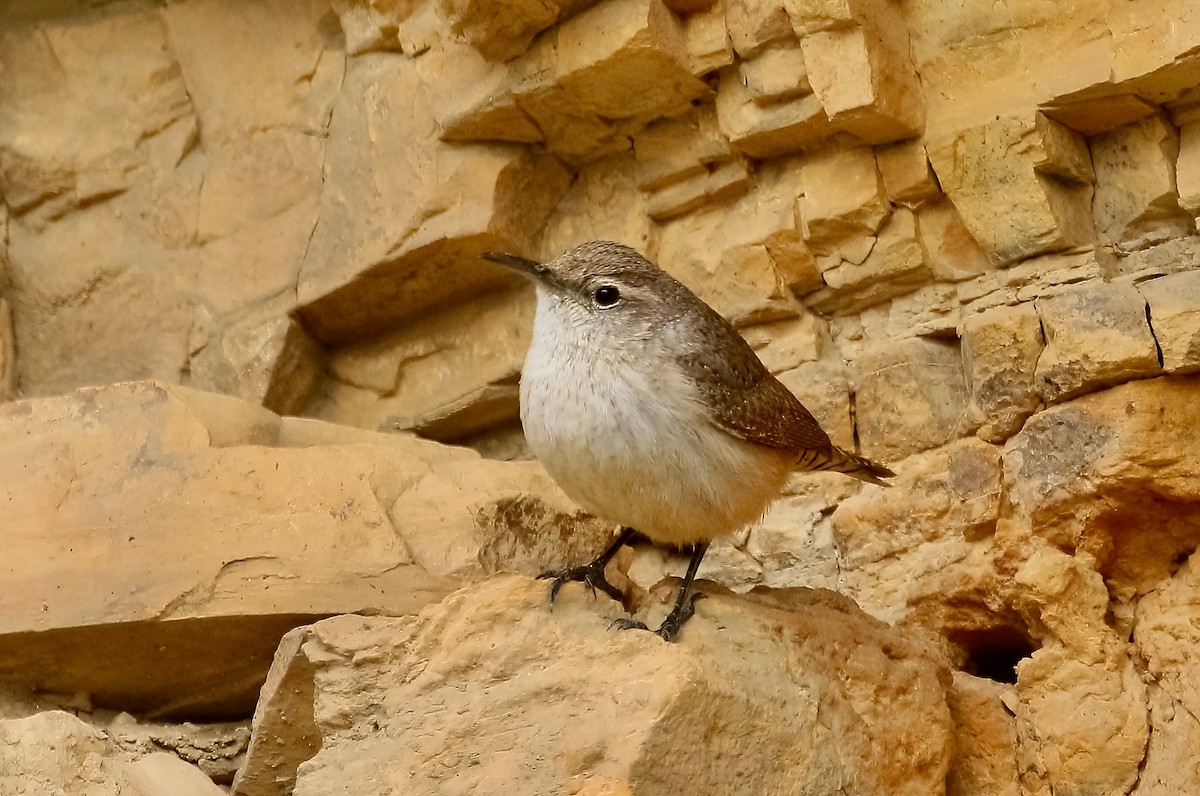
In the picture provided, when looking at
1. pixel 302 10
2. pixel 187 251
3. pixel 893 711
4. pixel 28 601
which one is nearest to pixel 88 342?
pixel 187 251

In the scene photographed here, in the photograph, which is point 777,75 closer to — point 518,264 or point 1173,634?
point 518,264

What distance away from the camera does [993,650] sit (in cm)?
530

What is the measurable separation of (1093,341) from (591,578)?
2.19 meters

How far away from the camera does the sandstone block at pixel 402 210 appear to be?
Answer: 643 centimetres

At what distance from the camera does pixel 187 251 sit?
715 cm

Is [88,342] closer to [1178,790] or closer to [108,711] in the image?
[108,711]

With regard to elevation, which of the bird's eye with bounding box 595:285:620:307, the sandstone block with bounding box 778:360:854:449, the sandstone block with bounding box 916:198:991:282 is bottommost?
the sandstone block with bounding box 778:360:854:449

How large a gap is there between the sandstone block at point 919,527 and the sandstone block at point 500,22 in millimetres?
2588

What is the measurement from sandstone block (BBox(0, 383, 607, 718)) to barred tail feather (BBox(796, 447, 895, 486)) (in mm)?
1091

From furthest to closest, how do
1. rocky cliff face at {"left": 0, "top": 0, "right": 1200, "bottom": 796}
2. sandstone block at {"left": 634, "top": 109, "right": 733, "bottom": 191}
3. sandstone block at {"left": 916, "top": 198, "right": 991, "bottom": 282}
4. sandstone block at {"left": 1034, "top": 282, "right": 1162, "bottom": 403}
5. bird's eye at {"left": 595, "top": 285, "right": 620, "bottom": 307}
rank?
sandstone block at {"left": 634, "top": 109, "right": 733, "bottom": 191}
sandstone block at {"left": 916, "top": 198, "right": 991, "bottom": 282}
sandstone block at {"left": 1034, "top": 282, "right": 1162, "bottom": 403}
bird's eye at {"left": 595, "top": 285, "right": 620, "bottom": 307}
rocky cliff face at {"left": 0, "top": 0, "right": 1200, "bottom": 796}

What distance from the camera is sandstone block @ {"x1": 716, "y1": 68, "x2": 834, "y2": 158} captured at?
5.79 m

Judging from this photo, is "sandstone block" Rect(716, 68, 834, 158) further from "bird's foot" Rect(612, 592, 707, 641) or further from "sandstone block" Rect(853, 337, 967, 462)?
"bird's foot" Rect(612, 592, 707, 641)

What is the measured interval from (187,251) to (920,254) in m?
3.90

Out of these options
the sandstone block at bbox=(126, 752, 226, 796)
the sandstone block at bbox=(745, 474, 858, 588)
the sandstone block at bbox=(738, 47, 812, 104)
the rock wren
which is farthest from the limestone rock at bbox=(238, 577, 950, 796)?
the sandstone block at bbox=(738, 47, 812, 104)
